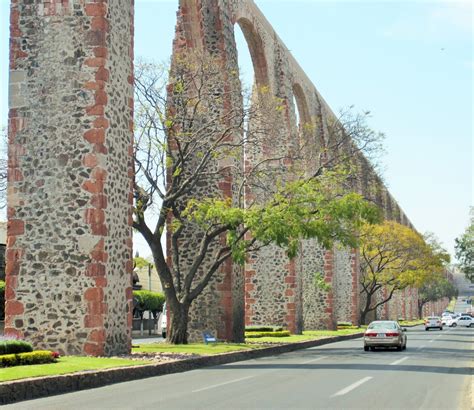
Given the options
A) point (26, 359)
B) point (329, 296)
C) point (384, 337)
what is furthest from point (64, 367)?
point (329, 296)

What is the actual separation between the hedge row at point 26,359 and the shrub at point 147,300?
3887 cm

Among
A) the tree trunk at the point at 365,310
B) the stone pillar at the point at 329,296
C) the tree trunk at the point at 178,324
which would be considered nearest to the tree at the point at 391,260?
the tree trunk at the point at 365,310

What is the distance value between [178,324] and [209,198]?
4.78 meters

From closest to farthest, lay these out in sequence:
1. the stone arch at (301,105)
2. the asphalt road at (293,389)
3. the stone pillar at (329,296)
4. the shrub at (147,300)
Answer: the asphalt road at (293,389) < the stone arch at (301,105) < the stone pillar at (329,296) < the shrub at (147,300)

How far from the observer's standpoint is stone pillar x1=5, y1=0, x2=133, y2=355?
20.3m

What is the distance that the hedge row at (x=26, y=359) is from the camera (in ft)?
51.5

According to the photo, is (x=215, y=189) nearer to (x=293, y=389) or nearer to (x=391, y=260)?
(x=293, y=389)

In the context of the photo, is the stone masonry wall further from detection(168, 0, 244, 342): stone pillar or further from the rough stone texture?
the rough stone texture

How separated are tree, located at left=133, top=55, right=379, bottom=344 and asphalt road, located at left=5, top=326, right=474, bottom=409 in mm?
6185

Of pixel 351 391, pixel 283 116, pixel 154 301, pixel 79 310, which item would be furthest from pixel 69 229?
pixel 154 301

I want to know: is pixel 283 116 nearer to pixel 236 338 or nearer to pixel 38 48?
pixel 236 338

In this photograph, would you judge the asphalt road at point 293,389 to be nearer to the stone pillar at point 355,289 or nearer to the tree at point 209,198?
the tree at point 209,198

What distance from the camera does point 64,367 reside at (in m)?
16.0

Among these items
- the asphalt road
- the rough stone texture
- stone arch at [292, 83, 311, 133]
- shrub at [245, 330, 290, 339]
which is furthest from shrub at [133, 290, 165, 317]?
the asphalt road
